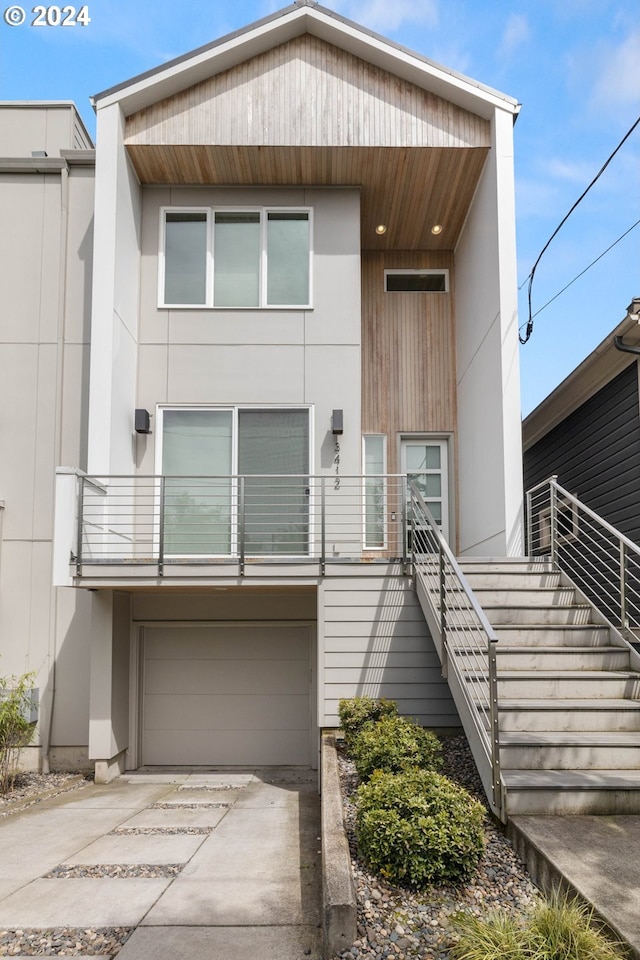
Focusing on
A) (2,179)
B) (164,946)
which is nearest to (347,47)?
(2,179)

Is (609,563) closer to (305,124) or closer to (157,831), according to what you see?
(157,831)

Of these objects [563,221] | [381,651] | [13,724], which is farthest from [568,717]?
[563,221]

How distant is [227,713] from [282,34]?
28.4 ft

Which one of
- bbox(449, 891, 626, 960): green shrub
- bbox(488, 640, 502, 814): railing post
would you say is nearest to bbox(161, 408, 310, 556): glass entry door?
bbox(488, 640, 502, 814): railing post

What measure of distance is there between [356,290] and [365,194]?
Result: 147cm

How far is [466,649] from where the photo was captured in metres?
6.18

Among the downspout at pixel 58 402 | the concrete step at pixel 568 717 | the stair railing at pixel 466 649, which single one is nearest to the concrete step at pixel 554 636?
the stair railing at pixel 466 649

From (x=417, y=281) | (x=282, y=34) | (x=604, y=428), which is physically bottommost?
(x=604, y=428)

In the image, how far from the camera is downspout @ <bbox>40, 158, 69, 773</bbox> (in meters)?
9.11

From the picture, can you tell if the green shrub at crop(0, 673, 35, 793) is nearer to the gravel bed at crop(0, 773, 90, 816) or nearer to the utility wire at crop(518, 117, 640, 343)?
the gravel bed at crop(0, 773, 90, 816)

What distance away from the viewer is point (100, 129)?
936 cm

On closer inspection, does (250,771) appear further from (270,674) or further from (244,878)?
(244,878)

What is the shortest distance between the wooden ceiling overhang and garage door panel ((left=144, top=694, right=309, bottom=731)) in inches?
271

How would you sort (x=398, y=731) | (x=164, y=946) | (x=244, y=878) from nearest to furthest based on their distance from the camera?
(x=164, y=946), (x=244, y=878), (x=398, y=731)
